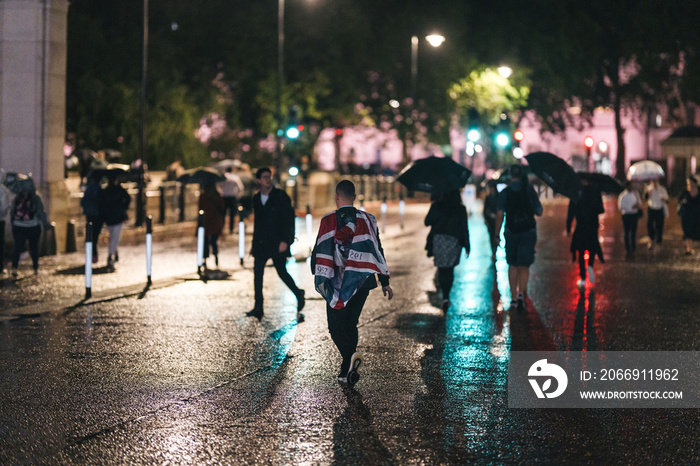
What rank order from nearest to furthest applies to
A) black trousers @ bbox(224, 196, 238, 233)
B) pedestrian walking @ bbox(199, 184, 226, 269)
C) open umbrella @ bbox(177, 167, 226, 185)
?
pedestrian walking @ bbox(199, 184, 226, 269), open umbrella @ bbox(177, 167, 226, 185), black trousers @ bbox(224, 196, 238, 233)

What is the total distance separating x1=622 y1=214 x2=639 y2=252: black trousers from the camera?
21547mm

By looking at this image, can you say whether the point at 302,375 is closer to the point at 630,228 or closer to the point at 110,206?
the point at 110,206

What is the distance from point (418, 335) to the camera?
10.6 meters

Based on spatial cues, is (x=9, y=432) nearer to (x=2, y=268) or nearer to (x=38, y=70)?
(x=2, y=268)

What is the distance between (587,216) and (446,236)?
3040mm

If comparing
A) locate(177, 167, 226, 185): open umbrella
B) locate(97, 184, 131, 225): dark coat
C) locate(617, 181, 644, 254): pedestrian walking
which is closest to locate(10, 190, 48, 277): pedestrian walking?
locate(97, 184, 131, 225): dark coat

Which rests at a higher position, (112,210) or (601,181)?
(601,181)

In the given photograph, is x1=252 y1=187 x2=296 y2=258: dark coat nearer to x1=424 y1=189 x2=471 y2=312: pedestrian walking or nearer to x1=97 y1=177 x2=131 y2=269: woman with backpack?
x1=424 y1=189 x2=471 y2=312: pedestrian walking

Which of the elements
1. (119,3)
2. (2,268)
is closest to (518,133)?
(119,3)

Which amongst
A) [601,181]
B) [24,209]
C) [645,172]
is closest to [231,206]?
[645,172]

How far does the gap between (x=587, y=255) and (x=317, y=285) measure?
8.64 metres

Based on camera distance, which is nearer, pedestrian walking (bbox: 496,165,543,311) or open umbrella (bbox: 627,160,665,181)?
pedestrian walking (bbox: 496,165,543,311)

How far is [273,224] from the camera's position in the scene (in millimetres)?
11680

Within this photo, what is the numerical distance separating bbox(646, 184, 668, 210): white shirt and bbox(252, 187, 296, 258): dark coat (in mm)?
12460
